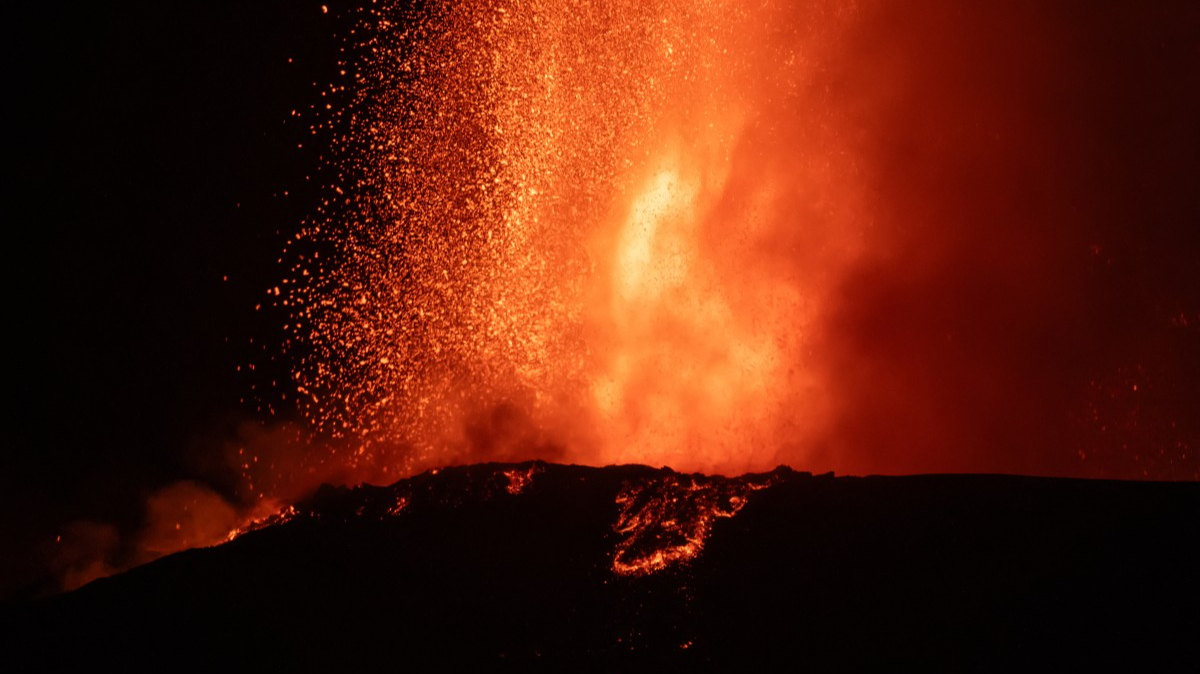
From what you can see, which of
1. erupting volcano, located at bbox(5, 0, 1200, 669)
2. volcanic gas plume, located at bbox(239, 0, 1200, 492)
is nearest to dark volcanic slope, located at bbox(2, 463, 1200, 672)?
erupting volcano, located at bbox(5, 0, 1200, 669)

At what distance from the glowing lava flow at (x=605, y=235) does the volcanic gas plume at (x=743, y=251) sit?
32mm

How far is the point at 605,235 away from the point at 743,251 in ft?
6.14

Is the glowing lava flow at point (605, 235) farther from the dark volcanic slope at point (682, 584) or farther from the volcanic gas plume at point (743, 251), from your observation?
the dark volcanic slope at point (682, 584)

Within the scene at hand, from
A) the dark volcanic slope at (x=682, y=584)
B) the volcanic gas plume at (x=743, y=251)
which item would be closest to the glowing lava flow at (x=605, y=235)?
the volcanic gas plume at (x=743, y=251)

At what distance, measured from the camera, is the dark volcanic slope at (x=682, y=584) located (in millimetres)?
5000

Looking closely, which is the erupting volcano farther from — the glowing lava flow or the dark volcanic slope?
the dark volcanic slope

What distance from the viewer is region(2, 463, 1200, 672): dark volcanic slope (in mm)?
5000

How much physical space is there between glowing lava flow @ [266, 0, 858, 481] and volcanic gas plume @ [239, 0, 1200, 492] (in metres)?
0.03

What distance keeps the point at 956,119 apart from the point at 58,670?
11448 millimetres

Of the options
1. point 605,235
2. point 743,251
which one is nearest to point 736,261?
point 743,251

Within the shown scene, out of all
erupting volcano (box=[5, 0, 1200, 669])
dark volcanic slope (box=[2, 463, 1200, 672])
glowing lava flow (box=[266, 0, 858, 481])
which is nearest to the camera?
dark volcanic slope (box=[2, 463, 1200, 672])

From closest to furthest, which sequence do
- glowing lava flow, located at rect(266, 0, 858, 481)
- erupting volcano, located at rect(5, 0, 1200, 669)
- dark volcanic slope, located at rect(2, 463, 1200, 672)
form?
1. dark volcanic slope, located at rect(2, 463, 1200, 672)
2. erupting volcano, located at rect(5, 0, 1200, 669)
3. glowing lava flow, located at rect(266, 0, 858, 481)

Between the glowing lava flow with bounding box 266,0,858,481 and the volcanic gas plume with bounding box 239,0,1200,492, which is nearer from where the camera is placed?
the volcanic gas plume with bounding box 239,0,1200,492

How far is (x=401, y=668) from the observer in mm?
5320
